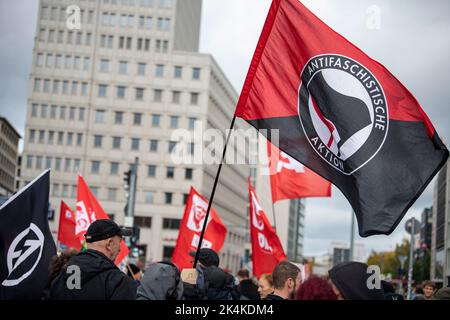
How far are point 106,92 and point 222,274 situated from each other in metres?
77.2

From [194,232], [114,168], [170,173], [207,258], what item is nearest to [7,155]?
[114,168]

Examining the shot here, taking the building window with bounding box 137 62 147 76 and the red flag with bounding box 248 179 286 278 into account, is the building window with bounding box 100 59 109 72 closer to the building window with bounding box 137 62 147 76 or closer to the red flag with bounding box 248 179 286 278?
the building window with bounding box 137 62 147 76

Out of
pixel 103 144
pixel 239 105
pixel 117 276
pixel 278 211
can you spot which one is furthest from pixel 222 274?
pixel 278 211

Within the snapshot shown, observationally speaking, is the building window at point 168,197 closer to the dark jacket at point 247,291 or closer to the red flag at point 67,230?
the red flag at point 67,230

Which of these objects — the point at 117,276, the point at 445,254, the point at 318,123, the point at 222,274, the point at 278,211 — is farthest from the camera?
the point at 278,211

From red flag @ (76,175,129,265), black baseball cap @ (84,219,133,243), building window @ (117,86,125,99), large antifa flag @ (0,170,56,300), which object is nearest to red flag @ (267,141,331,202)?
red flag @ (76,175,129,265)

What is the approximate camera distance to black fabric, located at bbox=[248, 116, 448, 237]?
589 centimetres

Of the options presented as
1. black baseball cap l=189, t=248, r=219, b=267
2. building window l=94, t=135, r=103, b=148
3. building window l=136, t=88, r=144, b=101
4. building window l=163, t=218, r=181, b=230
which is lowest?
black baseball cap l=189, t=248, r=219, b=267

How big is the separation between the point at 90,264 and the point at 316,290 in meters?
1.58

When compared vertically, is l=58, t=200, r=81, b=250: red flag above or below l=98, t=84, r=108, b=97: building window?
below

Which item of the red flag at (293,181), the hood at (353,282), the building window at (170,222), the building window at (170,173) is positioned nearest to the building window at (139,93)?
the building window at (170,173)

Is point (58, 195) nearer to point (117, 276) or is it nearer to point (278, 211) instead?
point (117, 276)

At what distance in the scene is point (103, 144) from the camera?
8238 cm

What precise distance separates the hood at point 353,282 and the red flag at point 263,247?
765cm
